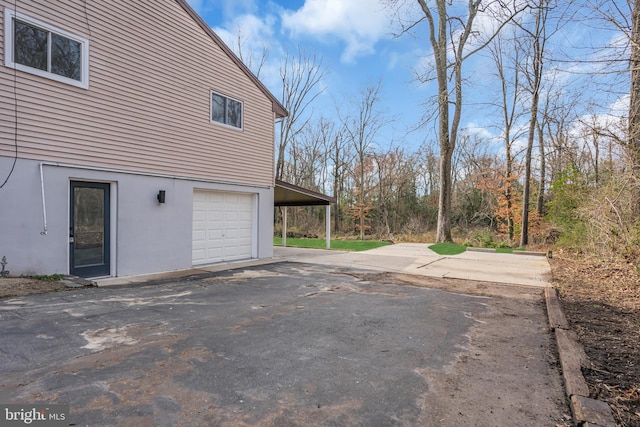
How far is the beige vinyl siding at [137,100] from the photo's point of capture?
6145 millimetres

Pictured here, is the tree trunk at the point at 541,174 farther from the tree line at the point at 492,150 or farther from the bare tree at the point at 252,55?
the bare tree at the point at 252,55

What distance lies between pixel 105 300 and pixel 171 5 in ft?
23.3

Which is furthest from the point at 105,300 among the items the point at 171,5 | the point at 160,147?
the point at 171,5

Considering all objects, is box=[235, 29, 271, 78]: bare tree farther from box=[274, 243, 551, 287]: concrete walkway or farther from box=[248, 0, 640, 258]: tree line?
box=[274, 243, 551, 287]: concrete walkway

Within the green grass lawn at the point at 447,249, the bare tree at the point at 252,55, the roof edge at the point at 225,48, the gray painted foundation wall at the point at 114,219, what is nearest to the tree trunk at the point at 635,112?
the green grass lawn at the point at 447,249

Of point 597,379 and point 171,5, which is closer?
point 597,379

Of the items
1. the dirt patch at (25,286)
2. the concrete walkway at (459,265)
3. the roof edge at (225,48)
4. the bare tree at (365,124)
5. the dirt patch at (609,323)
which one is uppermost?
the bare tree at (365,124)

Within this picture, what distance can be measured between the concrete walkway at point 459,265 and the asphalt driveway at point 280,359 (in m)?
2.39

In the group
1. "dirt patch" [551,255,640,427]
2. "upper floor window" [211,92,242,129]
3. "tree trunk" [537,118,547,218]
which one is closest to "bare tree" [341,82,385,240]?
"tree trunk" [537,118,547,218]

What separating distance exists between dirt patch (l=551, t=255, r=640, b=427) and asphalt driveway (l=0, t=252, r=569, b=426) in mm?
349

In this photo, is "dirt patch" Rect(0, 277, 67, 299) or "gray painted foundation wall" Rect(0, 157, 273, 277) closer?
"dirt patch" Rect(0, 277, 67, 299)

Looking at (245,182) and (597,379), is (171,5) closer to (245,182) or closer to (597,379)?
(245,182)

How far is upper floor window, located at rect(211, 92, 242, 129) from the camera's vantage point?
9.43 m

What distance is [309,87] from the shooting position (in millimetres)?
26031
